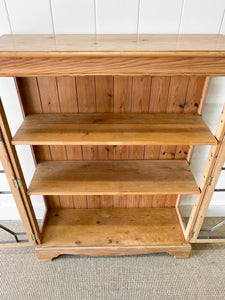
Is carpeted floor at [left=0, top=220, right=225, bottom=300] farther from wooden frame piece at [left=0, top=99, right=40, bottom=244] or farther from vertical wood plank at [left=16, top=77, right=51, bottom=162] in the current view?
vertical wood plank at [left=16, top=77, right=51, bottom=162]

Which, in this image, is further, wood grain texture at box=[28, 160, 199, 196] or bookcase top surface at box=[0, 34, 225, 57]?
wood grain texture at box=[28, 160, 199, 196]

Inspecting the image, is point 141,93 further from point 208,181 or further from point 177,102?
point 208,181

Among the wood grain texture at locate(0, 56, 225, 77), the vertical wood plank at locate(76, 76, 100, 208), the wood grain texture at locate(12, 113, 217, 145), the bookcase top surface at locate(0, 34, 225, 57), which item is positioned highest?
the bookcase top surface at locate(0, 34, 225, 57)

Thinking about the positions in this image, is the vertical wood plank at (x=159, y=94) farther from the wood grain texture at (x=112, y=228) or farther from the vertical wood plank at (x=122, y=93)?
the wood grain texture at (x=112, y=228)

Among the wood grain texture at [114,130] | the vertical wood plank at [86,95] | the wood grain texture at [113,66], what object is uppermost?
the wood grain texture at [113,66]
